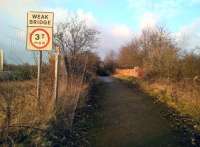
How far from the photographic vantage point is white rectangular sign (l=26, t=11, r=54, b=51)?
11.0 meters

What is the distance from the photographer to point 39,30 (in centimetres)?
1105

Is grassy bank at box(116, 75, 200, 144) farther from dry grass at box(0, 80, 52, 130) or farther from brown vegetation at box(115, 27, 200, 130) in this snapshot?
dry grass at box(0, 80, 52, 130)

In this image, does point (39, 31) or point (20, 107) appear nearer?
point (20, 107)

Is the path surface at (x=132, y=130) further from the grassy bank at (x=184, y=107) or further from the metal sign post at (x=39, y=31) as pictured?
the metal sign post at (x=39, y=31)

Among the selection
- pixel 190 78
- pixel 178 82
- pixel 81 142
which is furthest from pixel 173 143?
pixel 178 82

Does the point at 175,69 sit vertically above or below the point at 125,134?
above

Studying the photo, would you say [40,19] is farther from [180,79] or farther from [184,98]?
[180,79]

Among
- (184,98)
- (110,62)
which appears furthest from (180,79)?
(110,62)

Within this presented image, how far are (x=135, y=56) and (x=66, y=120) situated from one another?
5466 centimetres

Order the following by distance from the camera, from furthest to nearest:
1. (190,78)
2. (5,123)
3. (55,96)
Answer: (190,78) < (55,96) < (5,123)

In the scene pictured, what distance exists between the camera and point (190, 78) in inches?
813

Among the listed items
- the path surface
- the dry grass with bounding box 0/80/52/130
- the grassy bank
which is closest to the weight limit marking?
the dry grass with bounding box 0/80/52/130

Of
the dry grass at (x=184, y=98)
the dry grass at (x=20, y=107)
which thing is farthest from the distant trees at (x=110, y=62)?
the dry grass at (x=20, y=107)

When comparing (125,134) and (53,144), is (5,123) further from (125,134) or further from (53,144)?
(125,134)
